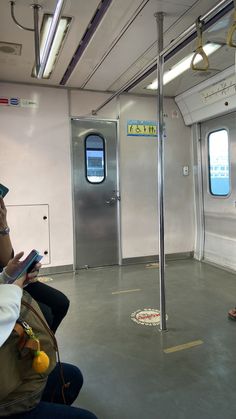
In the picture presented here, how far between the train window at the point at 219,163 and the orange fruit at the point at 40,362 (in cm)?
420

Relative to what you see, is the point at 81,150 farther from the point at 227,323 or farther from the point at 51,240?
the point at 227,323

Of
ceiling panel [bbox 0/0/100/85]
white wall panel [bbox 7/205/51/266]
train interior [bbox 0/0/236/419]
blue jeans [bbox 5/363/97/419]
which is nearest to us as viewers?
blue jeans [bbox 5/363/97/419]

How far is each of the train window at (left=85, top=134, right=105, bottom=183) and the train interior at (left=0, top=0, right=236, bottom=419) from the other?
21 millimetres

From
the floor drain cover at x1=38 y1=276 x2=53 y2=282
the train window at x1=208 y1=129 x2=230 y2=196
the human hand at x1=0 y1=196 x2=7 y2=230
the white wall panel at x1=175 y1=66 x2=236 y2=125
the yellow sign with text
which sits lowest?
the floor drain cover at x1=38 y1=276 x2=53 y2=282

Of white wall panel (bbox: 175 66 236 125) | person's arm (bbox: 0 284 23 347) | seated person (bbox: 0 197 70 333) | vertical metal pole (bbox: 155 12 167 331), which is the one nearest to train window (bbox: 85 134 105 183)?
white wall panel (bbox: 175 66 236 125)

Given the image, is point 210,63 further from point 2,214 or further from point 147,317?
point 2,214

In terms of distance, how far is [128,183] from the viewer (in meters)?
5.02

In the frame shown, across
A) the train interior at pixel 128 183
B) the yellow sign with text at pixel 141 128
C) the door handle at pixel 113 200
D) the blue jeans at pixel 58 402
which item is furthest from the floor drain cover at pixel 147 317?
the yellow sign with text at pixel 141 128

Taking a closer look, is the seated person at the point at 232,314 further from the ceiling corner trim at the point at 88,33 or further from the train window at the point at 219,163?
the ceiling corner trim at the point at 88,33

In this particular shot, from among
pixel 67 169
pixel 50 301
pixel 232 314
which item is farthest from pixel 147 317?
pixel 67 169

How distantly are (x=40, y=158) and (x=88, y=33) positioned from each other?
1.97 m

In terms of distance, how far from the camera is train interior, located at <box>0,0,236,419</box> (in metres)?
2.38

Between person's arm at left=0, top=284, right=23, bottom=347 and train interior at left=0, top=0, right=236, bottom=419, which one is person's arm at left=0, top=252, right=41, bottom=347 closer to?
person's arm at left=0, top=284, right=23, bottom=347

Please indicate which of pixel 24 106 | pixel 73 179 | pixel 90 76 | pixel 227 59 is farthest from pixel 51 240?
pixel 227 59
